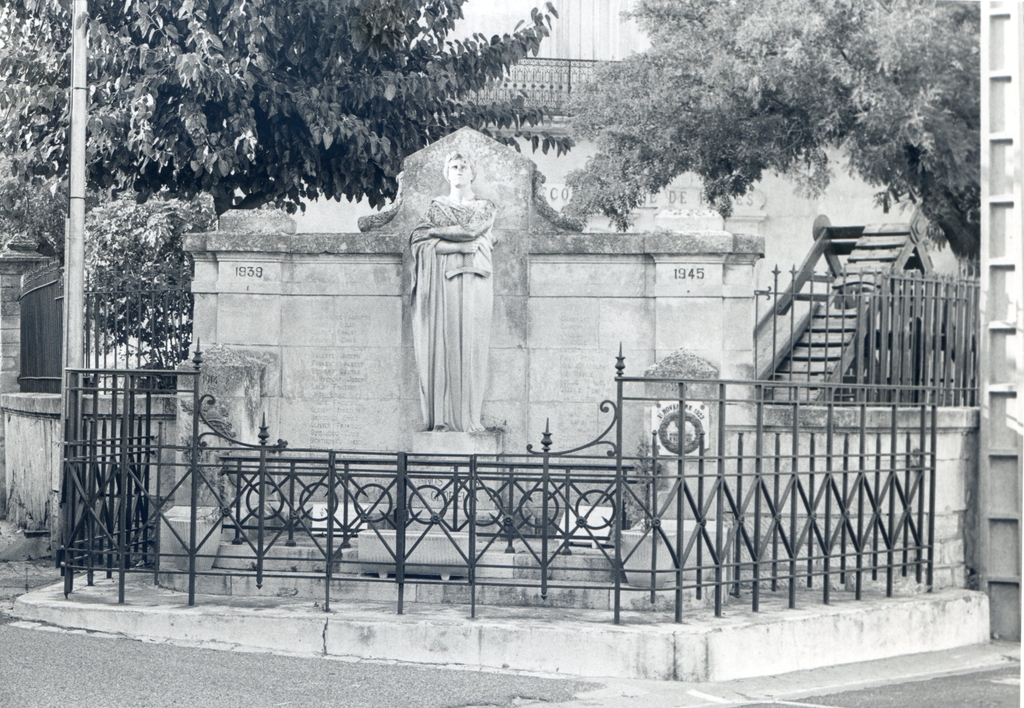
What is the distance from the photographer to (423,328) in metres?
10.3

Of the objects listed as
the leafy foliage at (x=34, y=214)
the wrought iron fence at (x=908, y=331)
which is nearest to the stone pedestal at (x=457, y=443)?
the wrought iron fence at (x=908, y=331)

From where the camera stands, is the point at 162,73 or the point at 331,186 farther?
the point at 331,186

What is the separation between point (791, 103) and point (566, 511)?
792 cm

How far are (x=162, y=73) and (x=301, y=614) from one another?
22.2ft

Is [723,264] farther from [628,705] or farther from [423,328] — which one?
[628,705]

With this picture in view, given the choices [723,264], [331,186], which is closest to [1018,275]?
[723,264]

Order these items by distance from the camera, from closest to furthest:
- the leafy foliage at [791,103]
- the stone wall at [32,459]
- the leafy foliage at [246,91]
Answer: the leafy foliage at [246,91], the stone wall at [32,459], the leafy foliage at [791,103]

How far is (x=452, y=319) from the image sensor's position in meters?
10.2

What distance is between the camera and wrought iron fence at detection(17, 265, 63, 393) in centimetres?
1491

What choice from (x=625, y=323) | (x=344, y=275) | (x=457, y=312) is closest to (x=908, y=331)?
(x=625, y=323)

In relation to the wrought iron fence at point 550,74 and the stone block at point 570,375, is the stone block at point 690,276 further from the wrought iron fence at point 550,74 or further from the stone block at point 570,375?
the wrought iron fence at point 550,74

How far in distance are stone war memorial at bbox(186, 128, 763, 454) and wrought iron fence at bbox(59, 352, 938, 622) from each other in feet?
1.01

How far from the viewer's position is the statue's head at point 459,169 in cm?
1027

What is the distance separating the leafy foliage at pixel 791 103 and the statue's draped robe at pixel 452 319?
554 cm
